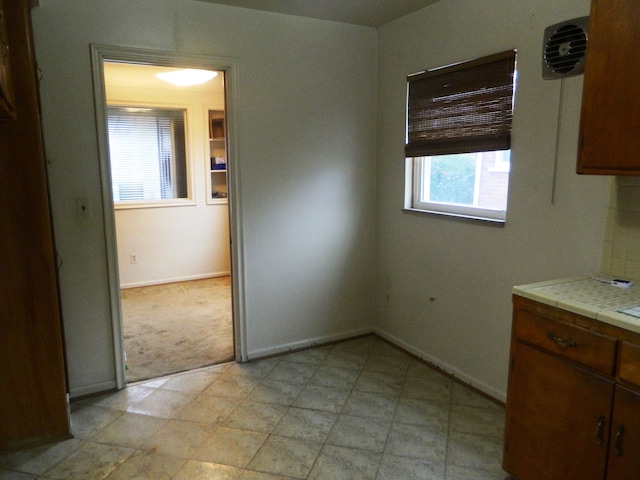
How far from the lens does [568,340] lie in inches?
64.3

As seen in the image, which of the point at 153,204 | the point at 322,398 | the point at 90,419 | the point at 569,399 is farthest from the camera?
the point at 153,204

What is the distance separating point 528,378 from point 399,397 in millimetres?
1054

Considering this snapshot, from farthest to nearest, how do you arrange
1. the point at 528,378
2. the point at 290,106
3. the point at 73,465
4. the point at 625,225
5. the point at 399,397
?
1. the point at 290,106
2. the point at 399,397
3. the point at 73,465
4. the point at 625,225
5. the point at 528,378

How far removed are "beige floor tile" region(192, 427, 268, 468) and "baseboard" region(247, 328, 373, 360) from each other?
888 millimetres

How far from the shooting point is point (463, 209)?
289 cm

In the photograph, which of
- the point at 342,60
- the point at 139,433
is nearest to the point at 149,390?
the point at 139,433

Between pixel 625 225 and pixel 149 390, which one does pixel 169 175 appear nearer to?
pixel 149 390

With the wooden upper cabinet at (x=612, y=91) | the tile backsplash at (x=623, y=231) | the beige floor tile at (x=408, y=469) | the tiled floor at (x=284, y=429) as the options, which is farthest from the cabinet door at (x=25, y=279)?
the tile backsplash at (x=623, y=231)

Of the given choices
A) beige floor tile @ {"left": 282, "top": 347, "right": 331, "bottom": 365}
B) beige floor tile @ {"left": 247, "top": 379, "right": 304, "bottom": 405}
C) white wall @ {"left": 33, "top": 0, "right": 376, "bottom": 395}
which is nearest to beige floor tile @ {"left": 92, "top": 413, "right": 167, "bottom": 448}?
white wall @ {"left": 33, "top": 0, "right": 376, "bottom": 395}

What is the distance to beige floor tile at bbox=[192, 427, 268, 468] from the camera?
217 cm

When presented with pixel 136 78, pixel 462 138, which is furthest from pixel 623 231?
pixel 136 78

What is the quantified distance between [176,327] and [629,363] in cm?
343

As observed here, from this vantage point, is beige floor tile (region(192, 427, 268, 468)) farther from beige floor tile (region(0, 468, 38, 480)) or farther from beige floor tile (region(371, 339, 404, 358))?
beige floor tile (region(371, 339, 404, 358))

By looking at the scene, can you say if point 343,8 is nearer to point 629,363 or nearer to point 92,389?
point 629,363
